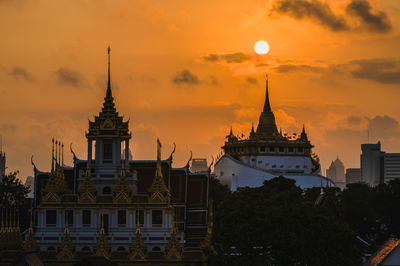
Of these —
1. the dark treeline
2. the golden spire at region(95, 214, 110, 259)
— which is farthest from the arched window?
the dark treeline

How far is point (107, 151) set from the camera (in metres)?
89.9

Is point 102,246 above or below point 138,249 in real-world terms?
above

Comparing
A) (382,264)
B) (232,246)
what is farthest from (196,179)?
(382,264)

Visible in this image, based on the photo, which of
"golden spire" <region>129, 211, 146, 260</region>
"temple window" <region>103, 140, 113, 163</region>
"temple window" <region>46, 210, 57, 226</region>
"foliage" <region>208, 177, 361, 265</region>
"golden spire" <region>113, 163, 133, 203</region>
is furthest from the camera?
"temple window" <region>103, 140, 113, 163</region>

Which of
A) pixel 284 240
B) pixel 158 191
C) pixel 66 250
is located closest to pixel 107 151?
pixel 158 191

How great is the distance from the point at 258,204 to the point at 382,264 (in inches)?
769

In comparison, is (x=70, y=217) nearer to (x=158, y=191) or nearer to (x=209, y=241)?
(x=158, y=191)

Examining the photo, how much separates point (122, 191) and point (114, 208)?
1539mm

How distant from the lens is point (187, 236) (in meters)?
94.4

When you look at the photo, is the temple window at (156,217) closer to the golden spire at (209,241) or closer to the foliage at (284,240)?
the golden spire at (209,241)

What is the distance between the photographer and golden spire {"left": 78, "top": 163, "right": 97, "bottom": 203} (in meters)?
84.8

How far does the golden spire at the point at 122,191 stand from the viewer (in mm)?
84438

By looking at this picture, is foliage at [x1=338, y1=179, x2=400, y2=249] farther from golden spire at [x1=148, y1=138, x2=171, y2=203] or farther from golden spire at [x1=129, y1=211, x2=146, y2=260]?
golden spire at [x1=129, y1=211, x2=146, y2=260]

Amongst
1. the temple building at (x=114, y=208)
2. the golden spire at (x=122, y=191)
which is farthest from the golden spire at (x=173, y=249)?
the golden spire at (x=122, y=191)
